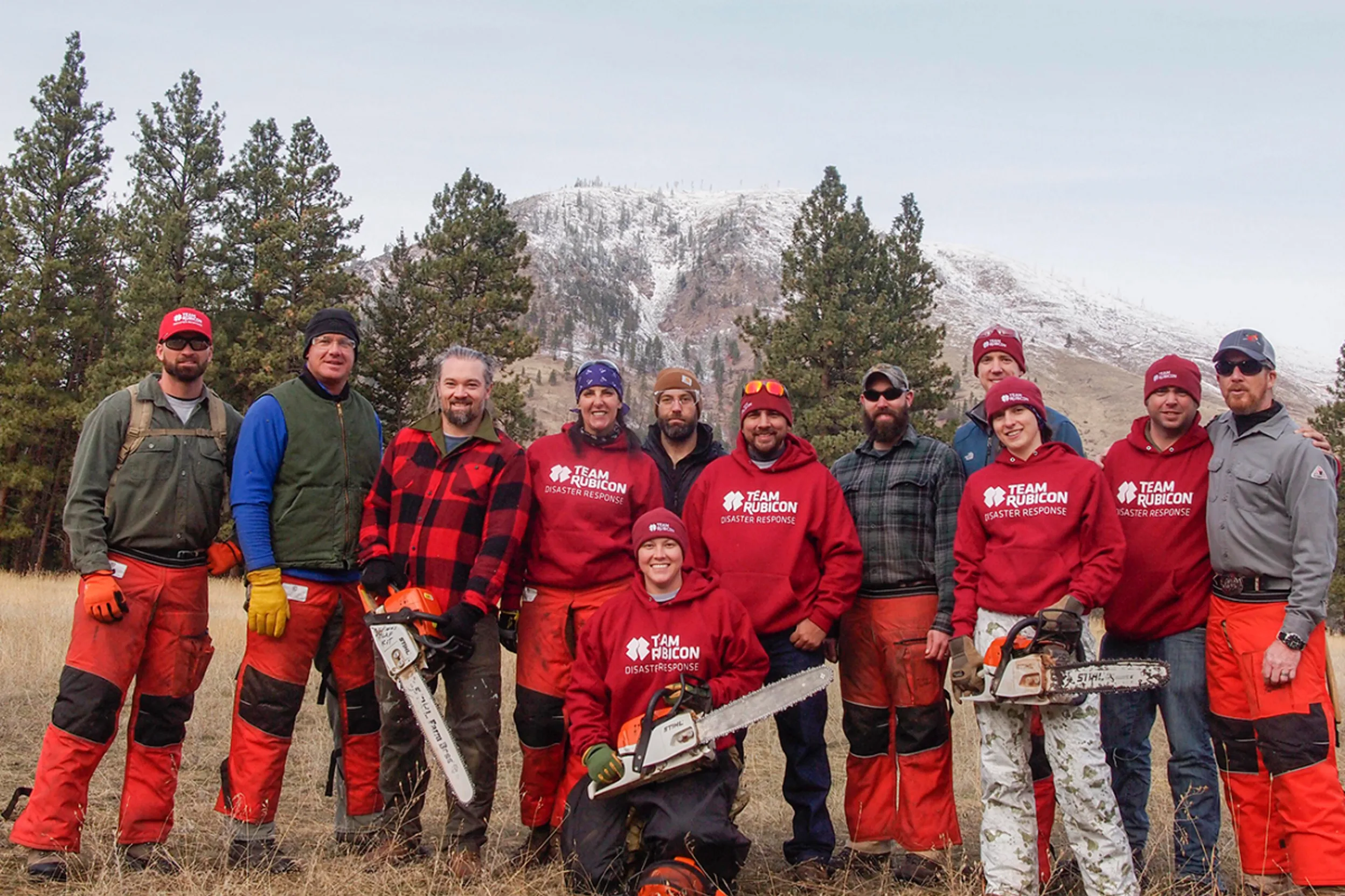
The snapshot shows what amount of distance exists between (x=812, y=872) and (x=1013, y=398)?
2.60 m

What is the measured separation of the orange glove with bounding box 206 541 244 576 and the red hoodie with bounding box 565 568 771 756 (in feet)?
6.22

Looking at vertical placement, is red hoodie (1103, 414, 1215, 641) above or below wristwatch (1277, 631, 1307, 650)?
above

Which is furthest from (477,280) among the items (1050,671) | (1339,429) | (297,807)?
(1339,429)

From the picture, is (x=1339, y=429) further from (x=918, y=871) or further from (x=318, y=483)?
(x=318, y=483)

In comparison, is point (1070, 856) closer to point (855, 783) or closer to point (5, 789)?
point (855, 783)

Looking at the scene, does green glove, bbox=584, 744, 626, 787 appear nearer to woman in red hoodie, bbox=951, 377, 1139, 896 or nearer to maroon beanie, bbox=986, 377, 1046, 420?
woman in red hoodie, bbox=951, 377, 1139, 896

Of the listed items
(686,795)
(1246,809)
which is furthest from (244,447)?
(1246,809)

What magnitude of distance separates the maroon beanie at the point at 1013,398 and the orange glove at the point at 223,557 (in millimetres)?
3837

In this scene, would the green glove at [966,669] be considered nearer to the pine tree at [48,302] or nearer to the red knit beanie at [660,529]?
the red knit beanie at [660,529]

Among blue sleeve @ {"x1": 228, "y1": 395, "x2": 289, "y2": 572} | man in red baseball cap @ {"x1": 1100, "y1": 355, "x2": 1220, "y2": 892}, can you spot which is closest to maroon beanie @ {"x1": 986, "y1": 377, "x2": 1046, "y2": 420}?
man in red baseball cap @ {"x1": 1100, "y1": 355, "x2": 1220, "y2": 892}

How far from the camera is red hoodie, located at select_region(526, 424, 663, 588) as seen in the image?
5082 mm

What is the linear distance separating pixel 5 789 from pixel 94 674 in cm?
241

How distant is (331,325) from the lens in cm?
520

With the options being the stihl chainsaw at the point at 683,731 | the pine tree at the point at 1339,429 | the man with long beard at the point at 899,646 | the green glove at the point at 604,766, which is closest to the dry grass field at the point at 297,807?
the man with long beard at the point at 899,646
